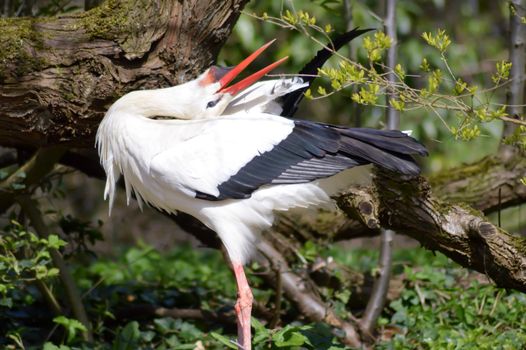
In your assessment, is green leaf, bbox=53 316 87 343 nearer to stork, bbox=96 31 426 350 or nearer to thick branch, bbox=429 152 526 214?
stork, bbox=96 31 426 350

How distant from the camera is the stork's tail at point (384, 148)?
449cm

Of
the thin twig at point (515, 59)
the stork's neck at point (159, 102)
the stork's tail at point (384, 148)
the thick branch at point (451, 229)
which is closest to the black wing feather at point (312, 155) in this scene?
the stork's tail at point (384, 148)

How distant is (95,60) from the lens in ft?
16.1

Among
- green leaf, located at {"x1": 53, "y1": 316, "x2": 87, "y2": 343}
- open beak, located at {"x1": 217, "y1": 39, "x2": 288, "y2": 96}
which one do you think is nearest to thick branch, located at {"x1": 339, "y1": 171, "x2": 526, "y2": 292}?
open beak, located at {"x1": 217, "y1": 39, "x2": 288, "y2": 96}

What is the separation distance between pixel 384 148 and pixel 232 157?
2.69 feet

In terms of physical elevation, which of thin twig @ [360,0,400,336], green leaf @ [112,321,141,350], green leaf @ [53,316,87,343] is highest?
thin twig @ [360,0,400,336]

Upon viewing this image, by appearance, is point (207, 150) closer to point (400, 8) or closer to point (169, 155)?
point (169, 155)

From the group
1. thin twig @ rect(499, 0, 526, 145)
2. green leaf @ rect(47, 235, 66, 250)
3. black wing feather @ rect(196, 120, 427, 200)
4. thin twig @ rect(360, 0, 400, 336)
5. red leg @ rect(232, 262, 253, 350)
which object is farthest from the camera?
thin twig @ rect(499, 0, 526, 145)

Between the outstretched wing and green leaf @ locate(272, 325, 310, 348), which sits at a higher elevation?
the outstretched wing

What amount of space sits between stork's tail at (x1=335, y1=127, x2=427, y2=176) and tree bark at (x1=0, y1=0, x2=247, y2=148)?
3.63 ft

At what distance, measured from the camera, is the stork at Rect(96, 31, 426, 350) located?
185 inches

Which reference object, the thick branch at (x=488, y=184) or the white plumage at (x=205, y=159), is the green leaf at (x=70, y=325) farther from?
the thick branch at (x=488, y=184)

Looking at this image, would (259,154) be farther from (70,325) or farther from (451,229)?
(70,325)

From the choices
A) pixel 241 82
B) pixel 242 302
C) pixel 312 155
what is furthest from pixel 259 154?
pixel 242 302
